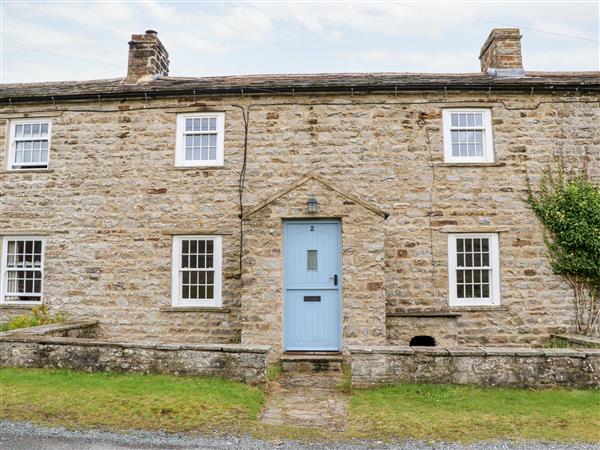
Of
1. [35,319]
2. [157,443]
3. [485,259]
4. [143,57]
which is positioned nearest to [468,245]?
[485,259]

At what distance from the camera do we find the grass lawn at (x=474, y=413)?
20.8 feet

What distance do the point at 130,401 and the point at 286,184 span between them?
646cm

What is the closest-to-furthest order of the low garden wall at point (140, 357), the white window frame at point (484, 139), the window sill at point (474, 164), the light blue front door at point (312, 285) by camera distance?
the low garden wall at point (140, 357) → the light blue front door at point (312, 285) → the window sill at point (474, 164) → the white window frame at point (484, 139)

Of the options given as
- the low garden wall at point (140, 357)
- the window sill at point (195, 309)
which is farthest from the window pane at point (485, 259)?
the low garden wall at point (140, 357)

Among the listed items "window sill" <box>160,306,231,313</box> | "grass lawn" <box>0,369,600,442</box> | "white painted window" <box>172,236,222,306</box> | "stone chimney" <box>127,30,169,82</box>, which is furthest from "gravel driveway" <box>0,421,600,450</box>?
"stone chimney" <box>127,30,169,82</box>

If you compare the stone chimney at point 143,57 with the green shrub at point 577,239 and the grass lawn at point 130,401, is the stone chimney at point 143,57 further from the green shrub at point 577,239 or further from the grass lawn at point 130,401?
the green shrub at point 577,239

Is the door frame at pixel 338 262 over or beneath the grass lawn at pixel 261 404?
over

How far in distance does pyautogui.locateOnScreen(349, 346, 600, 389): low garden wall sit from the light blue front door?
2.65 meters

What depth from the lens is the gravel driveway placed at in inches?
229

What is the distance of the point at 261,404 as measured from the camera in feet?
24.5

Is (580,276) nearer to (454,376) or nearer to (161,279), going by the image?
(454,376)

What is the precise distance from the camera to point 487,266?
12039 mm

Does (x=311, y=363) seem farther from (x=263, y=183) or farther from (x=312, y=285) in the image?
(x=263, y=183)

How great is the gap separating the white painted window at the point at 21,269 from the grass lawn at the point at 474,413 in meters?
8.98
